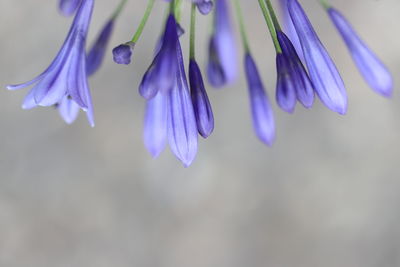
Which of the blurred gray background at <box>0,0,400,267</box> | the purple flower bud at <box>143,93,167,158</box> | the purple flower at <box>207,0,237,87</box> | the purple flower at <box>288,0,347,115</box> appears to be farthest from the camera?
the blurred gray background at <box>0,0,400,267</box>

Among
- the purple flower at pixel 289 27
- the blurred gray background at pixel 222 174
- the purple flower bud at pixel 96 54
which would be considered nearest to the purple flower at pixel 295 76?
the purple flower at pixel 289 27

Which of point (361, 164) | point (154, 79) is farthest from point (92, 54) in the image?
point (361, 164)

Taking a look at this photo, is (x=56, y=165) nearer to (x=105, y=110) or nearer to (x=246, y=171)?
(x=105, y=110)

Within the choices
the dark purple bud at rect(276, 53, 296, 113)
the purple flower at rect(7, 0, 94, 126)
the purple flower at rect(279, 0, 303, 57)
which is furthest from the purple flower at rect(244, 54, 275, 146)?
the purple flower at rect(7, 0, 94, 126)

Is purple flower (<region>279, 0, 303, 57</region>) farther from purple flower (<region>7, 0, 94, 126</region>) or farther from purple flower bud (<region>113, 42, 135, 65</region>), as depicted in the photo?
purple flower (<region>7, 0, 94, 126</region>)

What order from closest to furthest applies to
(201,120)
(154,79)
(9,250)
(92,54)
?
(154,79)
(201,120)
(92,54)
(9,250)
